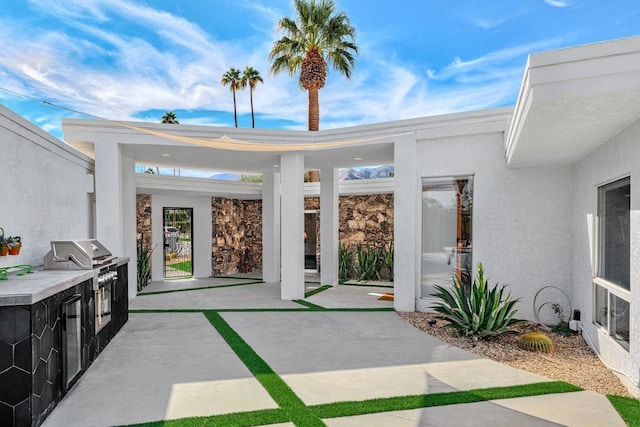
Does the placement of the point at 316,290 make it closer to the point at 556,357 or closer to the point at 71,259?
the point at 556,357

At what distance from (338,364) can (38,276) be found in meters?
3.64

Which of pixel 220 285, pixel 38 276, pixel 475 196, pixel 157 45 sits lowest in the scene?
pixel 220 285

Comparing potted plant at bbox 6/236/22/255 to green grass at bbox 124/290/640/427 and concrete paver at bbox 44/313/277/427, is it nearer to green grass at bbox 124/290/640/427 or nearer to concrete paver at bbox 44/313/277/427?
concrete paver at bbox 44/313/277/427

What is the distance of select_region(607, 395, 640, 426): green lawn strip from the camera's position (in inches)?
148

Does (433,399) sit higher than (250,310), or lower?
higher

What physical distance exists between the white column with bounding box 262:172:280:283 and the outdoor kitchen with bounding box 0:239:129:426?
291 inches

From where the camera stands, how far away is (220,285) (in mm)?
12992

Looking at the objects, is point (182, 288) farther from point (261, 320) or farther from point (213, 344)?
point (213, 344)

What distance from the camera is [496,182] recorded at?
26.1ft

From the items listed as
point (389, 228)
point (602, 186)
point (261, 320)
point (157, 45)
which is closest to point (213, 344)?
point (261, 320)

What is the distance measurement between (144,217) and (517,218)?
36.4 ft

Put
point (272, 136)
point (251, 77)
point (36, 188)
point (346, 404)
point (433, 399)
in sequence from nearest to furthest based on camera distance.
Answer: point (346, 404), point (433, 399), point (36, 188), point (272, 136), point (251, 77)

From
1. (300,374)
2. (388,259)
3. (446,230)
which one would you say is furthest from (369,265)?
(300,374)

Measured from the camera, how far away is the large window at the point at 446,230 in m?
8.38
